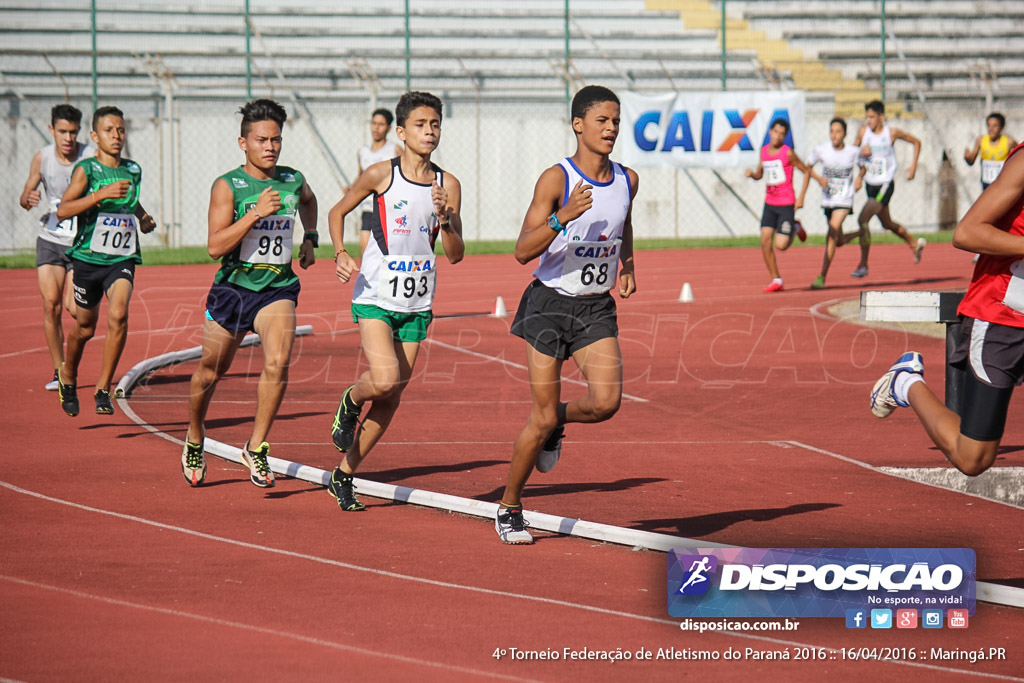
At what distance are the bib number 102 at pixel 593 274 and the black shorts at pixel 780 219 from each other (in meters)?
12.5

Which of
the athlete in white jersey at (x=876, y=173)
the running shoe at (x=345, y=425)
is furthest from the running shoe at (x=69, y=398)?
the athlete in white jersey at (x=876, y=173)

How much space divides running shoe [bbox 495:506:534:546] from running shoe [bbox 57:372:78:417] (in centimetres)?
479

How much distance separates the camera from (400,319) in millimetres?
7469

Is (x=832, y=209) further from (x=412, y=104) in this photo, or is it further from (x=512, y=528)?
(x=512, y=528)

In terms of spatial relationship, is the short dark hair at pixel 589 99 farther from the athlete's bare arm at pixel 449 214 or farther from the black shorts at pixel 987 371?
the black shorts at pixel 987 371

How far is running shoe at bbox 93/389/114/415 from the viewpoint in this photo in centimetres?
1035

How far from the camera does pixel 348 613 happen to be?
5574 millimetres

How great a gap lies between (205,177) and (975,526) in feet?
75.2

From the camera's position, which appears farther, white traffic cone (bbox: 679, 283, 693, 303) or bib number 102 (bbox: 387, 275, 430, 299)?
white traffic cone (bbox: 679, 283, 693, 303)

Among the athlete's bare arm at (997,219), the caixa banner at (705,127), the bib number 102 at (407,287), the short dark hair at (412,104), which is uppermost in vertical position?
the caixa banner at (705,127)

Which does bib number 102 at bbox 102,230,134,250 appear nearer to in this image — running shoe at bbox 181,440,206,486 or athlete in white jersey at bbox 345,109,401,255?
running shoe at bbox 181,440,206,486

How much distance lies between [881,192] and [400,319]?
14.9 m

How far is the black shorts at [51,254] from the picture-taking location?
11.6 m

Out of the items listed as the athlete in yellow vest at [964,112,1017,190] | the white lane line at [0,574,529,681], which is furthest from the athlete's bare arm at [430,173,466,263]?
the athlete in yellow vest at [964,112,1017,190]
